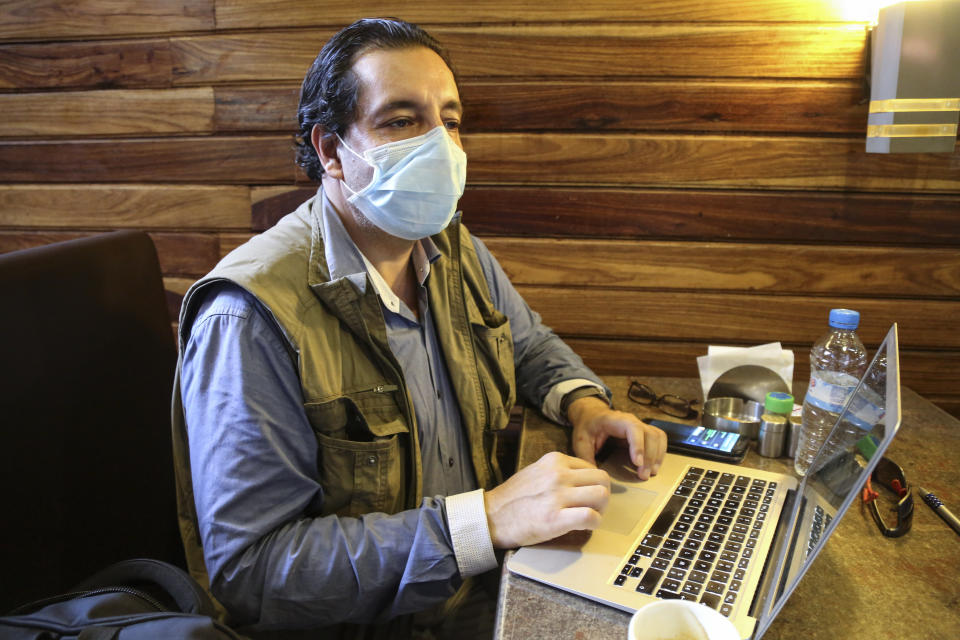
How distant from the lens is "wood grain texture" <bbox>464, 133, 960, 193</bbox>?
1643mm

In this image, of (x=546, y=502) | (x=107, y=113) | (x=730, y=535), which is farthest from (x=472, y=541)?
(x=107, y=113)

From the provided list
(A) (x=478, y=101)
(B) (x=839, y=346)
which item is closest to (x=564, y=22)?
(A) (x=478, y=101)

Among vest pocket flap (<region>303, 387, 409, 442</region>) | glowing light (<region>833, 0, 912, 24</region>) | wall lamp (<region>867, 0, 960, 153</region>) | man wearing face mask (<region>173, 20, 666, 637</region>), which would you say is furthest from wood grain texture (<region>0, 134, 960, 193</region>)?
vest pocket flap (<region>303, 387, 409, 442</region>)

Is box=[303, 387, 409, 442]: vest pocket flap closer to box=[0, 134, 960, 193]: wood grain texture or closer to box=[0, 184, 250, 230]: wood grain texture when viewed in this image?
box=[0, 134, 960, 193]: wood grain texture

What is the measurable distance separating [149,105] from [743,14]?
A: 62.6 inches

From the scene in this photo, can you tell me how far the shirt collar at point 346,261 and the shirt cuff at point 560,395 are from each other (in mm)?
384

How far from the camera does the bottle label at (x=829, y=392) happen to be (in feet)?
3.52

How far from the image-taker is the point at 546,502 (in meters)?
0.88

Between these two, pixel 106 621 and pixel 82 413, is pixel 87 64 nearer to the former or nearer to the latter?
pixel 82 413

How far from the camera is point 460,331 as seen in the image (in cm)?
131

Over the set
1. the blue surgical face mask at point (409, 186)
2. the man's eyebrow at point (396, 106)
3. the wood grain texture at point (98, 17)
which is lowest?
the blue surgical face mask at point (409, 186)

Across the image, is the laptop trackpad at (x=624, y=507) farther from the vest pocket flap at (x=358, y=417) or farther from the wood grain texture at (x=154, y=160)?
the wood grain texture at (x=154, y=160)

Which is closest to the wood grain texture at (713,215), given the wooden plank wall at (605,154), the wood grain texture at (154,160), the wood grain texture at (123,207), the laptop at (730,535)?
the wooden plank wall at (605,154)

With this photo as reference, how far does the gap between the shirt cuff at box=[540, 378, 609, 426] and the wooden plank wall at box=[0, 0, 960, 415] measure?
0.48 m
